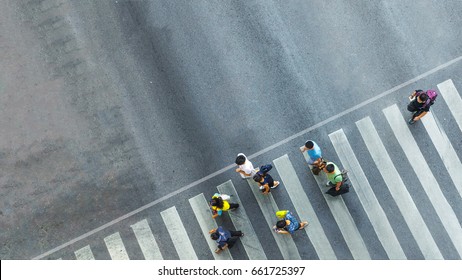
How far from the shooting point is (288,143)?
14742 mm

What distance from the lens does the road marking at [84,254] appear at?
47.6 feet

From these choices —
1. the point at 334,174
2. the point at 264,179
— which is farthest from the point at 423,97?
the point at 264,179

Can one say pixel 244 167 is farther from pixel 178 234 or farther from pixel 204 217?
pixel 178 234

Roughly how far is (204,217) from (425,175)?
21.7 feet

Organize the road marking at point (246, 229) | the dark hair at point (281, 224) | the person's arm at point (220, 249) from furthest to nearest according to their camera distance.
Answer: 1. the road marking at point (246, 229)
2. the person's arm at point (220, 249)
3. the dark hair at point (281, 224)

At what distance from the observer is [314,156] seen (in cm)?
1380

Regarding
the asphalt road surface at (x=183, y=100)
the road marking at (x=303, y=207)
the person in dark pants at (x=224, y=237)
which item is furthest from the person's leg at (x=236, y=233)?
the road marking at (x=303, y=207)

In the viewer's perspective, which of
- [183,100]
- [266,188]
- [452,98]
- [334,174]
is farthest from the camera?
[183,100]

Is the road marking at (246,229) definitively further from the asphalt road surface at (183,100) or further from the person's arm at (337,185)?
the person's arm at (337,185)

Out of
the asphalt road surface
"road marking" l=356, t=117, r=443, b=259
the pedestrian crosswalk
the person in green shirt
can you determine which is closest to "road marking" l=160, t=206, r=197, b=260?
the pedestrian crosswalk

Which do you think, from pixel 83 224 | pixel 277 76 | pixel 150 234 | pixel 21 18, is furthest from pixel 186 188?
pixel 21 18

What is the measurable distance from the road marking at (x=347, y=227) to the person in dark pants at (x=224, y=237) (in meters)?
2.76

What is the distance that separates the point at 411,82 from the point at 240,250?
7.18 metres

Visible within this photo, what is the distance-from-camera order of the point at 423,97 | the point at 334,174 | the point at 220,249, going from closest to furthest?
the point at 334,174, the point at 423,97, the point at 220,249
